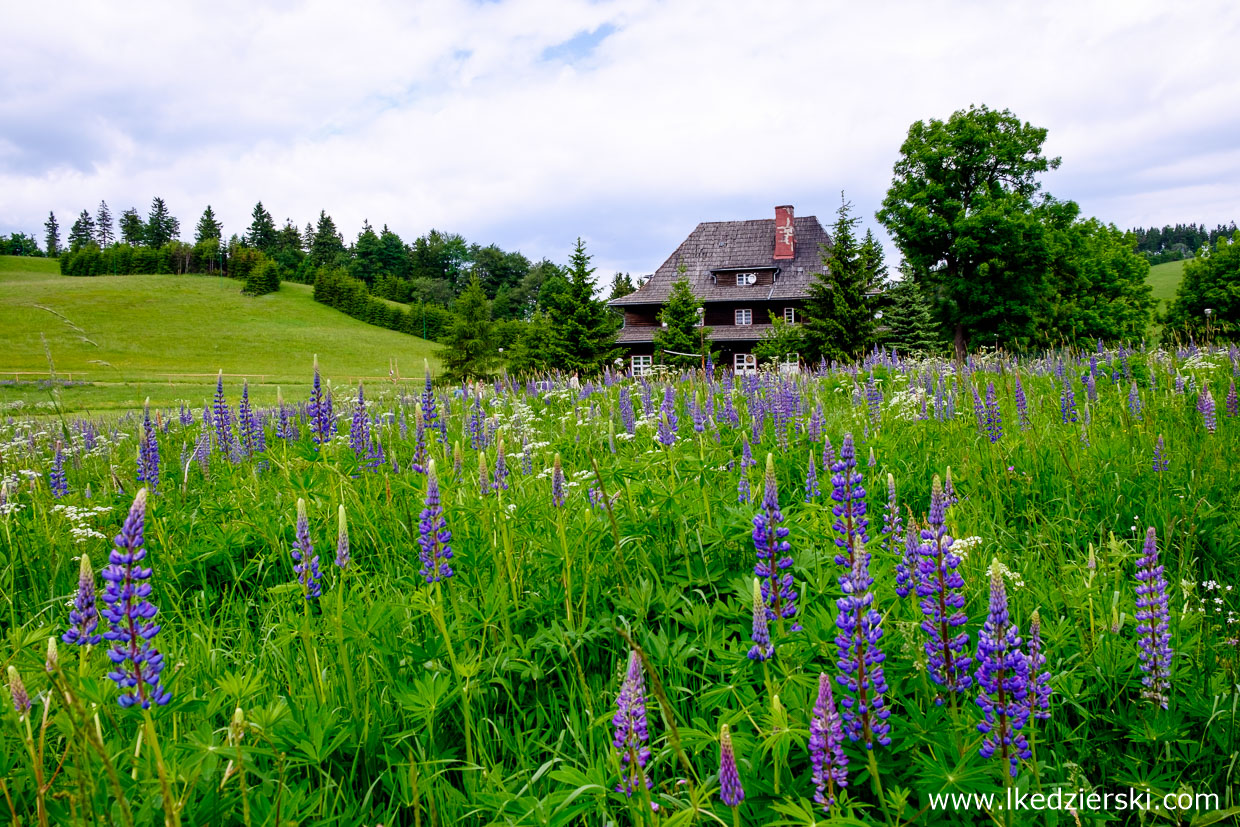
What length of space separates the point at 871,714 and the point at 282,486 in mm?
4423

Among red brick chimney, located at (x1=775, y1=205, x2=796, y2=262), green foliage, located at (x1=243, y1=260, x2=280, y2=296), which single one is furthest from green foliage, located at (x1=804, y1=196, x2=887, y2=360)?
green foliage, located at (x1=243, y1=260, x2=280, y2=296)

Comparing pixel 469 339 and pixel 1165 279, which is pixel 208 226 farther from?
pixel 1165 279

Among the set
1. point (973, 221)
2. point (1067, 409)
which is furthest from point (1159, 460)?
point (973, 221)

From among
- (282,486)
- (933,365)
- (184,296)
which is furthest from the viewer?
Result: (184,296)

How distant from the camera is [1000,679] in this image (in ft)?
5.49

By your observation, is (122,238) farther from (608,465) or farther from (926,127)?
(608,465)

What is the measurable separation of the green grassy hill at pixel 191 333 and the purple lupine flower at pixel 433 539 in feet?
149

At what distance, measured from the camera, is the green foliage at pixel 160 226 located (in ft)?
458

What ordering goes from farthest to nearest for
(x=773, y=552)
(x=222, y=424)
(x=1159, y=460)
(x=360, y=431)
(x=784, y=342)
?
(x=784, y=342) < (x=222, y=424) < (x=360, y=431) < (x=1159, y=460) < (x=773, y=552)

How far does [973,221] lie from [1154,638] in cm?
4052

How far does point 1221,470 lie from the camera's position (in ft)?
13.0

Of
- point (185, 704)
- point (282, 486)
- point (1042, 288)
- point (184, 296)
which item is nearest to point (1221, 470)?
point (185, 704)

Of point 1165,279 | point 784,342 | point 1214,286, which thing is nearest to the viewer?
point 784,342

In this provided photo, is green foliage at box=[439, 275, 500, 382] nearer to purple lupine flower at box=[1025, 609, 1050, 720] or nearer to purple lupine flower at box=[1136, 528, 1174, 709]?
purple lupine flower at box=[1136, 528, 1174, 709]
